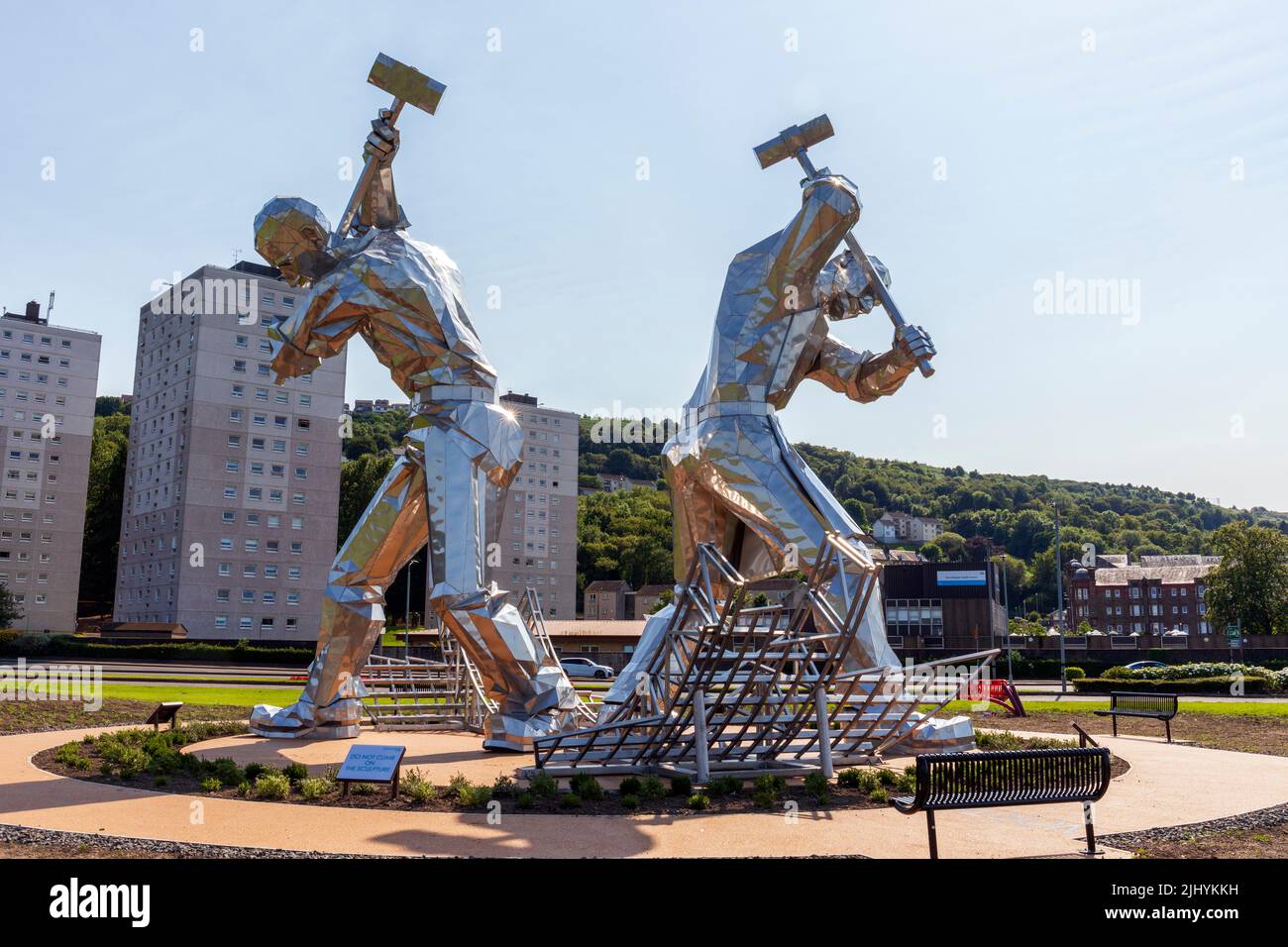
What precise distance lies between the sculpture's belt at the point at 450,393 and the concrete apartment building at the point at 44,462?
7287 centimetres

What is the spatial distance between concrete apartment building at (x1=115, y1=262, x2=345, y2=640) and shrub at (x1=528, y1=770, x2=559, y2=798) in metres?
56.4

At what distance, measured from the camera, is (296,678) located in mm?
35094

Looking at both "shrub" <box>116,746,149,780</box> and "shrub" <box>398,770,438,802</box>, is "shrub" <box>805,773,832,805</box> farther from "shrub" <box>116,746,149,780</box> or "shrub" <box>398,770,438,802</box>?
"shrub" <box>116,746,149,780</box>

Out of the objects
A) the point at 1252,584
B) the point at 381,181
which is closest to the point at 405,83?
the point at 381,181

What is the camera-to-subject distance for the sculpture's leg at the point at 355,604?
13797mm

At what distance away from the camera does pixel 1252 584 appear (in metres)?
63.2

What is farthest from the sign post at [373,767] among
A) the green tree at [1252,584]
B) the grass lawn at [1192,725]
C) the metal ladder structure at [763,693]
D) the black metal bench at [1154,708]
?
the green tree at [1252,584]

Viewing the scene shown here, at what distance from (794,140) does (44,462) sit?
79.7 m

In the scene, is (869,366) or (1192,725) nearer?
(869,366)

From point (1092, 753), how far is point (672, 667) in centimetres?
718

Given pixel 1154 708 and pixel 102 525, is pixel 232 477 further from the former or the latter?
pixel 1154 708
